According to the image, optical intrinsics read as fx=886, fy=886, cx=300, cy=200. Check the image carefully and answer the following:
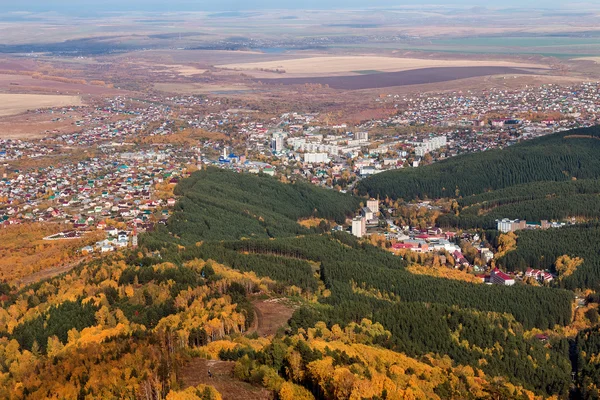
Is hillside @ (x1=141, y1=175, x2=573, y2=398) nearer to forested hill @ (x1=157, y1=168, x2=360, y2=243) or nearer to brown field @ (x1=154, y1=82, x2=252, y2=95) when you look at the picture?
forested hill @ (x1=157, y1=168, x2=360, y2=243)

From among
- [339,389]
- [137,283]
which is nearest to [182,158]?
[137,283]

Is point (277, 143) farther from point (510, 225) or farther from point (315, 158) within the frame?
point (510, 225)

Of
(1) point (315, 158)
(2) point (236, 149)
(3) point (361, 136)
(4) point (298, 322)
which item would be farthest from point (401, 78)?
(4) point (298, 322)

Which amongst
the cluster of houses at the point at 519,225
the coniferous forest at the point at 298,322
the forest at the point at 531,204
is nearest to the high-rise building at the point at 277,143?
the forest at the point at 531,204

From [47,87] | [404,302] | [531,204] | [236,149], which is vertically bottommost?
[236,149]

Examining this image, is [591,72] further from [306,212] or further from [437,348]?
[437,348]

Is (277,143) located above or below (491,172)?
below
